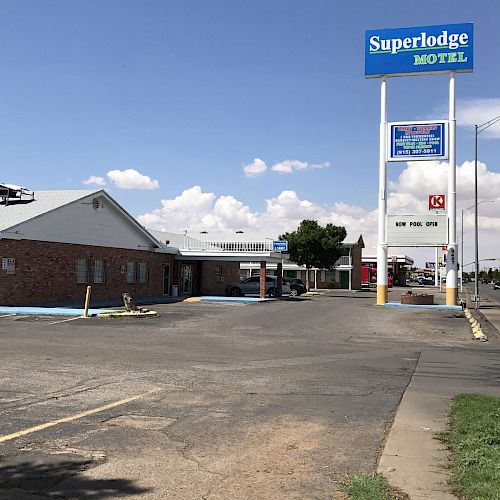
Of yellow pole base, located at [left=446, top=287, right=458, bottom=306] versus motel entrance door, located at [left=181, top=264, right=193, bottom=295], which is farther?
motel entrance door, located at [left=181, top=264, right=193, bottom=295]

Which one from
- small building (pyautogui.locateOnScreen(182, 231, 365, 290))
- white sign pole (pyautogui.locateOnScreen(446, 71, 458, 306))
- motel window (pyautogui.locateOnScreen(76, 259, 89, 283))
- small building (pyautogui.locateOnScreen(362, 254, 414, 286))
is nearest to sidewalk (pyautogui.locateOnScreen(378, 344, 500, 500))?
white sign pole (pyautogui.locateOnScreen(446, 71, 458, 306))

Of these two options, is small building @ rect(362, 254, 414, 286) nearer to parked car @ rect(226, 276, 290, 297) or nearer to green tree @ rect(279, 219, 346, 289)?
green tree @ rect(279, 219, 346, 289)

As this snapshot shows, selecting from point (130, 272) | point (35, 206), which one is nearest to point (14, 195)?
point (35, 206)

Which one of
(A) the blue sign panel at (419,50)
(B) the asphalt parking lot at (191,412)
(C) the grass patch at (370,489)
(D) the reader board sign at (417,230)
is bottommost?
(B) the asphalt parking lot at (191,412)

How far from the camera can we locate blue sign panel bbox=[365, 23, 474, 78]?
3622 centimetres

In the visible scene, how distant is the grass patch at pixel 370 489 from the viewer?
5.06 metres

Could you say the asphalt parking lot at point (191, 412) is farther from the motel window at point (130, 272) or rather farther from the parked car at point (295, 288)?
the parked car at point (295, 288)

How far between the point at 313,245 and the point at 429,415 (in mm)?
60782

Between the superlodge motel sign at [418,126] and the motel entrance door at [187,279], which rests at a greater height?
the superlodge motel sign at [418,126]

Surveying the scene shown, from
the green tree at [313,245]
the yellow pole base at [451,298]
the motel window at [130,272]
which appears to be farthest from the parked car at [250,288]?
the green tree at [313,245]

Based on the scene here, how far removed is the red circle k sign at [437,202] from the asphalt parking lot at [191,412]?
20.1 metres

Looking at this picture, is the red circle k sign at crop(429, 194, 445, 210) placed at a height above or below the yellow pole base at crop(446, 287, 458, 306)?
above

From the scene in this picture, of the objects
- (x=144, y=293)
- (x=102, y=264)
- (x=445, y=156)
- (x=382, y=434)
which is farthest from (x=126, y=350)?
(x=445, y=156)

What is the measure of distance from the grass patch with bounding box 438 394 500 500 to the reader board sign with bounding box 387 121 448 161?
29233 millimetres
